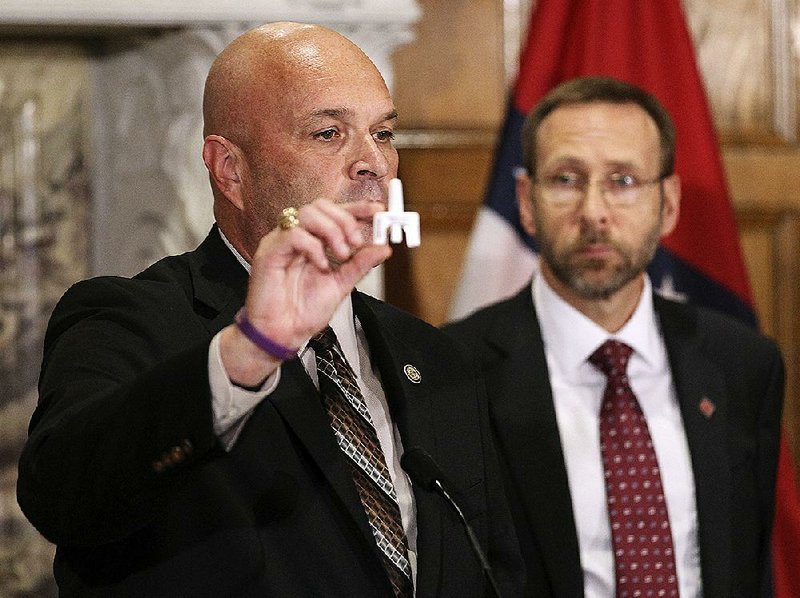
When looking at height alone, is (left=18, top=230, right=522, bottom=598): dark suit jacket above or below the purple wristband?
below

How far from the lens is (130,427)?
1.33 meters

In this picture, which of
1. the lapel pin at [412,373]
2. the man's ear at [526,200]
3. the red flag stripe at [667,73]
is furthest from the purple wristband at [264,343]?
the red flag stripe at [667,73]

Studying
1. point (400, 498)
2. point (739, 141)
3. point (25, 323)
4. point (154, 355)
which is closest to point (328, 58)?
point (154, 355)

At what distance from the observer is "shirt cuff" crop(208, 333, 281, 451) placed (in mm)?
1329

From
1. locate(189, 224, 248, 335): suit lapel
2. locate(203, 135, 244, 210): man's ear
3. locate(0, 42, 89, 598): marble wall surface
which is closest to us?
locate(189, 224, 248, 335): suit lapel

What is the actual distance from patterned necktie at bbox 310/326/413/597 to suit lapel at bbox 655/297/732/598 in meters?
1.09

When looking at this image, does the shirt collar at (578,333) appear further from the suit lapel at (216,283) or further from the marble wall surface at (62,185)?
the suit lapel at (216,283)

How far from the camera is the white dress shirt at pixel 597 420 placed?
254 centimetres

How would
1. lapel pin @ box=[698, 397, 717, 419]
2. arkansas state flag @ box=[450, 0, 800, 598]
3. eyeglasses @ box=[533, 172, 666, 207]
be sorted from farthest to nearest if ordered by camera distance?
arkansas state flag @ box=[450, 0, 800, 598], eyeglasses @ box=[533, 172, 666, 207], lapel pin @ box=[698, 397, 717, 419]

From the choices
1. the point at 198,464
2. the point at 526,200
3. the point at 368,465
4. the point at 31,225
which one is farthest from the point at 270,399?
the point at 31,225

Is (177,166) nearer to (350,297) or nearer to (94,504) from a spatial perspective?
(350,297)

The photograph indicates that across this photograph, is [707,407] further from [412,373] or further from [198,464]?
[198,464]

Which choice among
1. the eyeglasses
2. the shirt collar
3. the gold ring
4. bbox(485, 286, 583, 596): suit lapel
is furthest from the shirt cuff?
the eyeglasses

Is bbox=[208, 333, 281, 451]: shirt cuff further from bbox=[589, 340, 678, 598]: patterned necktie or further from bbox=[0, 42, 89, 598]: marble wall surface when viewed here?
bbox=[0, 42, 89, 598]: marble wall surface
